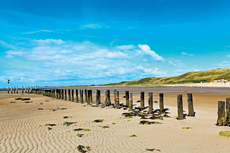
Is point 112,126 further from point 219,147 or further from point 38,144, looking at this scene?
point 219,147

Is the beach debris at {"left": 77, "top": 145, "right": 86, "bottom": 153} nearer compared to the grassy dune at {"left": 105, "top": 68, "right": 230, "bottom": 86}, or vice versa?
the beach debris at {"left": 77, "top": 145, "right": 86, "bottom": 153}

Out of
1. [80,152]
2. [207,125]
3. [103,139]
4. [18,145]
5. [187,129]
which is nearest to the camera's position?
[80,152]

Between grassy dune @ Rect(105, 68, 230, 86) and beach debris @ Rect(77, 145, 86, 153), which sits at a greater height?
grassy dune @ Rect(105, 68, 230, 86)

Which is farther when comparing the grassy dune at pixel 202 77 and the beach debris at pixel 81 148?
the grassy dune at pixel 202 77

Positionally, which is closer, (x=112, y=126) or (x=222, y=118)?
(x=222, y=118)

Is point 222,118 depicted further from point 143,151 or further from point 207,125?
point 143,151

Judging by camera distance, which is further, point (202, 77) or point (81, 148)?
point (202, 77)

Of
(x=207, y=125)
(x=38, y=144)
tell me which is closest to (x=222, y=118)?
(x=207, y=125)

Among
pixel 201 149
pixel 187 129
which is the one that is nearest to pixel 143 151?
pixel 201 149

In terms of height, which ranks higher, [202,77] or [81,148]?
[202,77]

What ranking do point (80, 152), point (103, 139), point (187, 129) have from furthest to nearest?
point (187, 129) → point (103, 139) → point (80, 152)

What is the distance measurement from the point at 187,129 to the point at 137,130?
229 cm

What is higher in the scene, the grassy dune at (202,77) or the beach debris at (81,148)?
the grassy dune at (202,77)

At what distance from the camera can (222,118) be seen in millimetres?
8883
